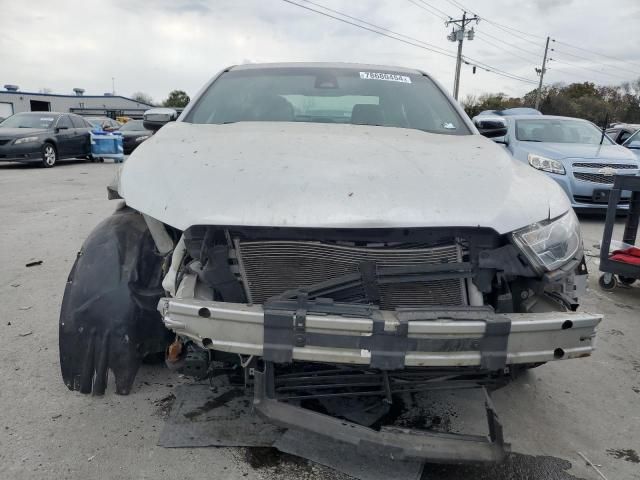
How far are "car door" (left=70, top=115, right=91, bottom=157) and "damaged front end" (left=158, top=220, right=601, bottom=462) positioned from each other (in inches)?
545

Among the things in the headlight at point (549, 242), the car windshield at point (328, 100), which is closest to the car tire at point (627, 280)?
the car windshield at point (328, 100)

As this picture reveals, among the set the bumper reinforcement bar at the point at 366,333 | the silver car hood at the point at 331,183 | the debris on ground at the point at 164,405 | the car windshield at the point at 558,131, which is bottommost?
the debris on ground at the point at 164,405

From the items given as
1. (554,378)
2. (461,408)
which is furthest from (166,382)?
(554,378)

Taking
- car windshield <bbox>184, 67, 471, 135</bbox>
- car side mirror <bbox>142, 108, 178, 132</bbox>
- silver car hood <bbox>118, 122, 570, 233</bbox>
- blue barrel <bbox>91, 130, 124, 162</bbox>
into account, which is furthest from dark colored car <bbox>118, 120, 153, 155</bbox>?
silver car hood <bbox>118, 122, 570, 233</bbox>

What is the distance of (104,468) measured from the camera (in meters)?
2.06

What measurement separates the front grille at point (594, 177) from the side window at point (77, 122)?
12.9 meters

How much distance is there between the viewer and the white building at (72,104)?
42250 mm

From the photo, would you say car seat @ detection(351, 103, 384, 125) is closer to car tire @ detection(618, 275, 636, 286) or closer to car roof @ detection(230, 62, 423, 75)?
car roof @ detection(230, 62, 423, 75)

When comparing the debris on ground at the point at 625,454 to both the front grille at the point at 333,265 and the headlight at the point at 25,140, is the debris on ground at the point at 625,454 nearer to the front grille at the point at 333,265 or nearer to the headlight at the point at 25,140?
the front grille at the point at 333,265

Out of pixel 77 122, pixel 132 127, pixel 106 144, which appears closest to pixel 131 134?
pixel 132 127

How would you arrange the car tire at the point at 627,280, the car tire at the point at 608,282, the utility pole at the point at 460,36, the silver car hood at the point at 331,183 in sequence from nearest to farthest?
the silver car hood at the point at 331,183 → the car tire at the point at 608,282 → the car tire at the point at 627,280 → the utility pole at the point at 460,36

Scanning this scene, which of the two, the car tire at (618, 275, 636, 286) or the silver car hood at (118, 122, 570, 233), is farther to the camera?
the car tire at (618, 275, 636, 286)

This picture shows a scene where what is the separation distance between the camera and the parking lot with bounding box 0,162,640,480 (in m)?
2.09

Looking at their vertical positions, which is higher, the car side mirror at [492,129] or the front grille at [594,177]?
the car side mirror at [492,129]
